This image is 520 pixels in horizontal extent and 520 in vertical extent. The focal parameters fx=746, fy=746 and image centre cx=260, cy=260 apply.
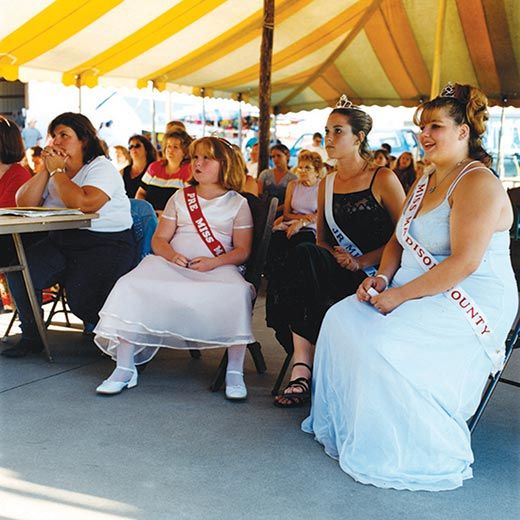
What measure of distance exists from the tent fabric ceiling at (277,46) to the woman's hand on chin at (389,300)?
5.65 meters

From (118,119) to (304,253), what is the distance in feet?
60.4

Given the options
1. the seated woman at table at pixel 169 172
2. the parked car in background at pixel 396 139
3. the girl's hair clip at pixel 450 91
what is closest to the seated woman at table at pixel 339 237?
the girl's hair clip at pixel 450 91

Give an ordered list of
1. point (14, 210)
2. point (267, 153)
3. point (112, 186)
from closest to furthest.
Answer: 1. point (14, 210)
2. point (112, 186)
3. point (267, 153)

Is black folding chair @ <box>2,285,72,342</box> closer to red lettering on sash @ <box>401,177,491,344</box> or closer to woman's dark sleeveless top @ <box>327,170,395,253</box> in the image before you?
woman's dark sleeveless top @ <box>327,170,395,253</box>

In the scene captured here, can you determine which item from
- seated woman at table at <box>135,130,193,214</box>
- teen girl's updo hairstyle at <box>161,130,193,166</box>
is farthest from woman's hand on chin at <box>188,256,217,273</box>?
teen girl's updo hairstyle at <box>161,130,193,166</box>

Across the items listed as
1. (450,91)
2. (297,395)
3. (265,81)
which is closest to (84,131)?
(297,395)

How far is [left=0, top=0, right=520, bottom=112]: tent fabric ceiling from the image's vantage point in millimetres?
7895

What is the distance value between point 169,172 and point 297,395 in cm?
283

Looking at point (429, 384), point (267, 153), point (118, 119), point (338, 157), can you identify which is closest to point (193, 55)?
point (267, 153)

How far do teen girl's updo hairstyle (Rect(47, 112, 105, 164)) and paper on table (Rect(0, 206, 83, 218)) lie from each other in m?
0.43

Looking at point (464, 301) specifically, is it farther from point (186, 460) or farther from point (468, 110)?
point (186, 460)

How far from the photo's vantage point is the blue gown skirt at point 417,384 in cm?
241

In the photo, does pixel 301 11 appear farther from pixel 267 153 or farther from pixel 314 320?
pixel 314 320

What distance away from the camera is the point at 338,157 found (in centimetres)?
333
